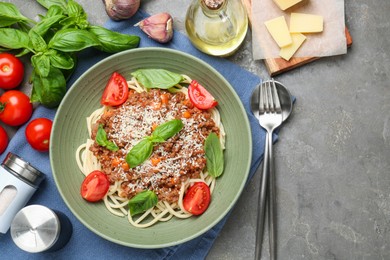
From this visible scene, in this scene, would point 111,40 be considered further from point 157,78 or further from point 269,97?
point 269,97

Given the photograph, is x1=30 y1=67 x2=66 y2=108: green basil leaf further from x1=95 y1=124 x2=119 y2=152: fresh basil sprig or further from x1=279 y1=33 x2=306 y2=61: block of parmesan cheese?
x1=279 y1=33 x2=306 y2=61: block of parmesan cheese

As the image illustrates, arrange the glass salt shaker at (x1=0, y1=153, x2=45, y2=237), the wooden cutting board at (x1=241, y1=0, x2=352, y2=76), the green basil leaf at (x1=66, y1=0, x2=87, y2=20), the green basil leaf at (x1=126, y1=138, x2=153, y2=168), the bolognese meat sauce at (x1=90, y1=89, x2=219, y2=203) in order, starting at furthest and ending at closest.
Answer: the wooden cutting board at (x1=241, y1=0, x2=352, y2=76), the green basil leaf at (x1=66, y1=0, x2=87, y2=20), the glass salt shaker at (x1=0, y1=153, x2=45, y2=237), the bolognese meat sauce at (x1=90, y1=89, x2=219, y2=203), the green basil leaf at (x1=126, y1=138, x2=153, y2=168)

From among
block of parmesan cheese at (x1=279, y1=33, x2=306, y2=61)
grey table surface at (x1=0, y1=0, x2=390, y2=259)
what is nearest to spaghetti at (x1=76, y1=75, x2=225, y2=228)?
grey table surface at (x1=0, y1=0, x2=390, y2=259)

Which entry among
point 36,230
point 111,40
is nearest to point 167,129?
point 111,40

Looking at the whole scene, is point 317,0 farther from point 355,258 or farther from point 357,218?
point 355,258

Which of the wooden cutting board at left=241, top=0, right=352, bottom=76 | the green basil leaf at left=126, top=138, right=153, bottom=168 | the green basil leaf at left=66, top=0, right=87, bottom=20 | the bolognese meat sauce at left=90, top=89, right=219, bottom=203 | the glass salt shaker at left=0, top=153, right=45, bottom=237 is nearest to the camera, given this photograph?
the green basil leaf at left=126, top=138, right=153, bottom=168

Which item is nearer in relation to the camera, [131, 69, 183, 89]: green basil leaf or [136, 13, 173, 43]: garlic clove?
[131, 69, 183, 89]: green basil leaf

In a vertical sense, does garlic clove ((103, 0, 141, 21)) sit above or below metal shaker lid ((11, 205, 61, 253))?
above
